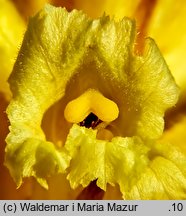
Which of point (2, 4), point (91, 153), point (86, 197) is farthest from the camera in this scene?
point (2, 4)

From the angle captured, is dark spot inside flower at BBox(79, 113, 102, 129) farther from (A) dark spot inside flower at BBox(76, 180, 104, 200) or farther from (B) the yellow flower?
(A) dark spot inside flower at BBox(76, 180, 104, 200)

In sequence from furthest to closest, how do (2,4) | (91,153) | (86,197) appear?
(2,4) → (86,197) → (91,153)

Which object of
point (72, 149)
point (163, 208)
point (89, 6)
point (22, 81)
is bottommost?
point (163, 208)

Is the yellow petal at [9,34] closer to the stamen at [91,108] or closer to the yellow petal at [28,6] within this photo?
the yellow petal at [28,6]

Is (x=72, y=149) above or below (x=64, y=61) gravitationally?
below

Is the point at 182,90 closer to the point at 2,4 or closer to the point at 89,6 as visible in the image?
the point at 89,6

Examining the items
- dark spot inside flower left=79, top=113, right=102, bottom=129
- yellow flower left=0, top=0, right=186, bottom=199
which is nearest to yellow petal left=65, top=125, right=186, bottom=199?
yellow flower left=0, top=0, right=186, bottom=199

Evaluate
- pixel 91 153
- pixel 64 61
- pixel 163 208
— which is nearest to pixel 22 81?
pixel 64 61

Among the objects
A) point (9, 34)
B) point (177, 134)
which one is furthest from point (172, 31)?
point (9, 34)
